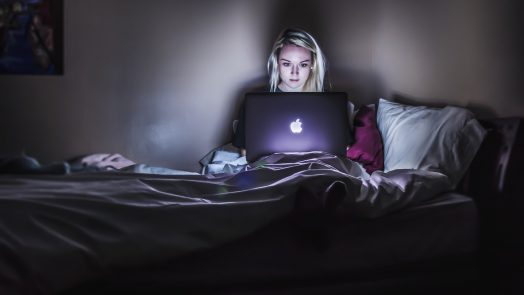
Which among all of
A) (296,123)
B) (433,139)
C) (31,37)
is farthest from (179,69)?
(433,139)

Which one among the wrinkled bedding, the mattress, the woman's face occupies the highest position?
the woman's face

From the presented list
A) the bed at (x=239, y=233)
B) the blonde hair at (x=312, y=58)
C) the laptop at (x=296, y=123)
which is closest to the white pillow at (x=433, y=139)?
the bed at (x=239, y=233)

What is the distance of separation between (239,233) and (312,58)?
155 centimetres

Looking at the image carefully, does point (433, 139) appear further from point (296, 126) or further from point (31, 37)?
point (31, 37)

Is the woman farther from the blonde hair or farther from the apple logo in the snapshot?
the apple logo

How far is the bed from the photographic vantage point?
93cm

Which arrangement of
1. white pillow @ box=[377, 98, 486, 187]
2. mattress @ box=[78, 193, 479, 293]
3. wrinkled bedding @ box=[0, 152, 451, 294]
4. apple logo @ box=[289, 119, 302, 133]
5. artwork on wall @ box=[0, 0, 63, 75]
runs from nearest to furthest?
wrinkled bedding @ box=[0, 152, 451, 294] < mattress @ box=[78, 193, 479, 293] < white pillow @ box=[377, 98, 486, 187] < apple logo @ box=[289, 119, 302, 133] < artwork on wall @ box=[0, 0, 63, 75]

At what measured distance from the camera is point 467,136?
4.75ft

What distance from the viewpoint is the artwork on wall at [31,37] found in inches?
89.3

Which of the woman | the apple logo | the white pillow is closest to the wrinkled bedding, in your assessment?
the white pillow

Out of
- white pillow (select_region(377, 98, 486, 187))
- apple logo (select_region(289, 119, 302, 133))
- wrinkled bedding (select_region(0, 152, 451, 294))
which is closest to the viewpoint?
wrinkled bedding (select_region(0, 152, 451, 294))

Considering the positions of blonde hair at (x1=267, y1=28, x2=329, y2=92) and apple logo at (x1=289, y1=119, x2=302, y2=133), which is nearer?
apple logo at (x1=289, y1=119, x2=302, y2=133)

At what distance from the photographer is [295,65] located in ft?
7.73

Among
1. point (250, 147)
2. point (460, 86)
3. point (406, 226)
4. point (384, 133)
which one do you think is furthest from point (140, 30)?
point (406, 226)
